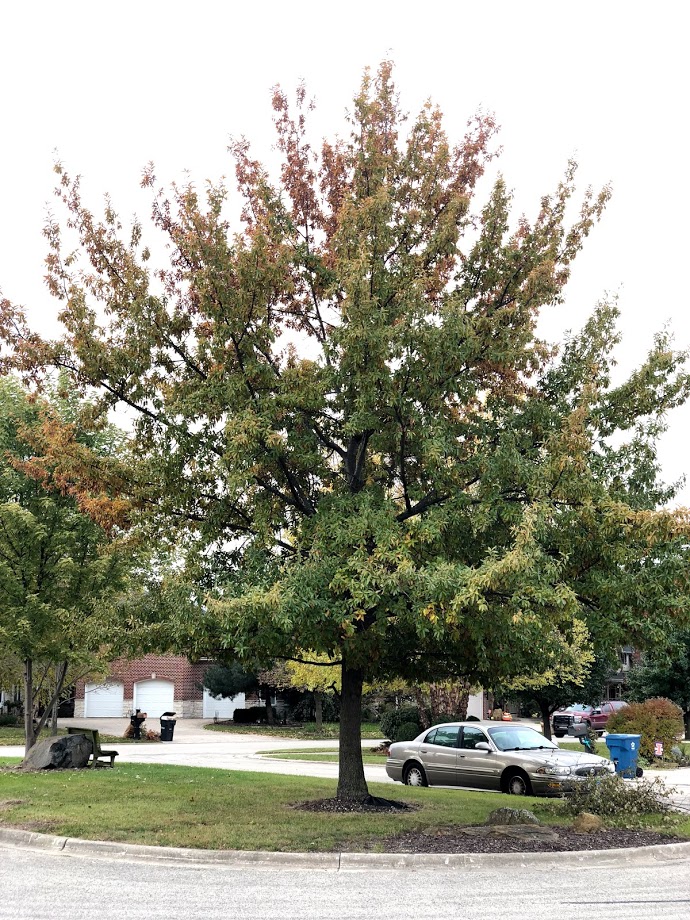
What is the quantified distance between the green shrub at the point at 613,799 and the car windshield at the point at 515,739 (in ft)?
10.8

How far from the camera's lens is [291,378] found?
11.2 m

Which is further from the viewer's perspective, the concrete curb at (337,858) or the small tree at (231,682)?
the small tree at (231,682)

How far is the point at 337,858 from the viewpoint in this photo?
944 centimetres

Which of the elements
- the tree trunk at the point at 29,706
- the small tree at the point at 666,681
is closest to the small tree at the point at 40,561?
the tree trunk at the point at 29,706

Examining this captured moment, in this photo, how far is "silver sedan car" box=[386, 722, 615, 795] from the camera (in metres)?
15.1

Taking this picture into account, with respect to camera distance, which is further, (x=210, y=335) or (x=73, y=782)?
(x=73, y=782)

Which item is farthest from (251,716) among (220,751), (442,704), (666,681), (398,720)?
(442,704)

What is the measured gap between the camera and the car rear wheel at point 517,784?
1540 cm

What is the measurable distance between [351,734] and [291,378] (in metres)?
5.32

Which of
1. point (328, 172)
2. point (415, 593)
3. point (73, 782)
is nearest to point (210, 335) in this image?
point (328, 172)

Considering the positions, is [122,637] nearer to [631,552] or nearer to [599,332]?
[631,552]

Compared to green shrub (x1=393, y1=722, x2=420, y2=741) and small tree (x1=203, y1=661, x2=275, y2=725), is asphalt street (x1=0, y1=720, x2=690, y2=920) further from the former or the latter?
small tree (x1=203, y1=661, x2=275, y2=725)

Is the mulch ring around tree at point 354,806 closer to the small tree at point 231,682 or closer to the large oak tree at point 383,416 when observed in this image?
the large oak tree at point 383,416

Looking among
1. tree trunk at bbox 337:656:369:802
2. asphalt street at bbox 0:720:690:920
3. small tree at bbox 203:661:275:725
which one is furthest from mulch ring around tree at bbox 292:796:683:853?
small tree at bbox 203:661:275:725
